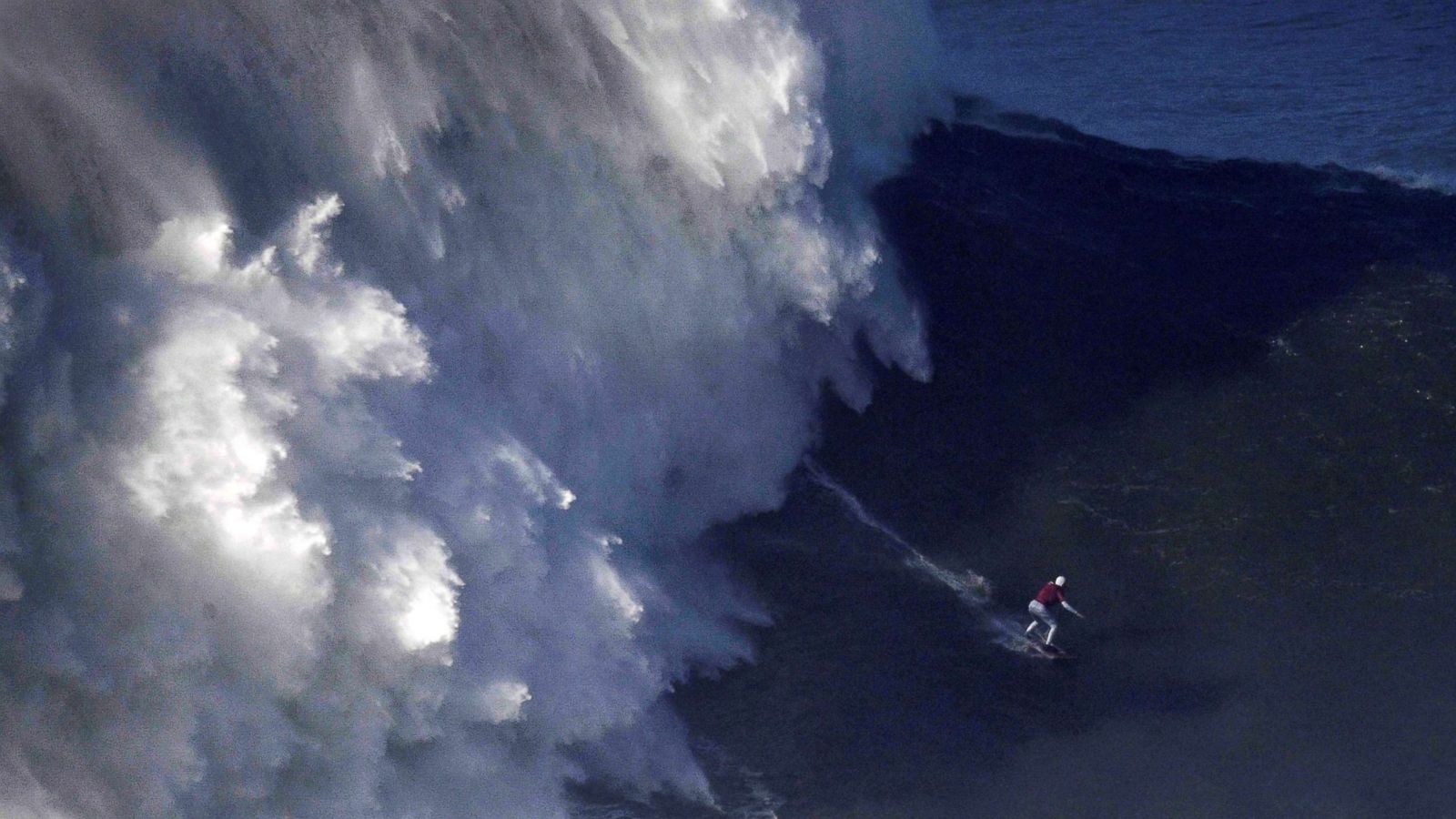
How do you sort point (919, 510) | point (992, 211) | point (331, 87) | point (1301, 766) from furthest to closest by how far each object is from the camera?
point (992, 211) → point (919, 510) → point (331, 87) → point (1301, 766)

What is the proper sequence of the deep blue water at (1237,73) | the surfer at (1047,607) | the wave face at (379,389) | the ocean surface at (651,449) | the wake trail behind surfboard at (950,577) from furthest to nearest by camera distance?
the deep blue water at (1237,73) < the wake trail behind surfboard at (950,577) < the surfer at (1047,607) < the ocean surface at (651,449) < the wave face at (379,389)

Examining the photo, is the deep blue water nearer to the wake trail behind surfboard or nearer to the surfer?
the wake trail behind surfboard

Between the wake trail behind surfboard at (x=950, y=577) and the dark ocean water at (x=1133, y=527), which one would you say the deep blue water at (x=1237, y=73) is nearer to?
the dark ocean water at (x=1133, y=527)

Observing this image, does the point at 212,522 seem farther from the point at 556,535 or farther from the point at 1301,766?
the point at 1301,766

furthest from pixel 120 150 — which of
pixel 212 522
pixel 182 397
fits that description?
pixel 212 522

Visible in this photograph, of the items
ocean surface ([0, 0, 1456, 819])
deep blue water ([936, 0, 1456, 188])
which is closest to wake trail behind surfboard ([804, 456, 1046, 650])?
ocean surface ([0, 0, 1456, 819])

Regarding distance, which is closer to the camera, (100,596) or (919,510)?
(100,596)

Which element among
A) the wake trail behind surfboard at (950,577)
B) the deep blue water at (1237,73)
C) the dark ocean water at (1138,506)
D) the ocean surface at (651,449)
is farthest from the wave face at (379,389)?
the deep blue water at (1237,73)

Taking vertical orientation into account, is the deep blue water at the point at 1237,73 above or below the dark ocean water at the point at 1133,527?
above
